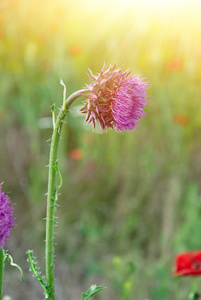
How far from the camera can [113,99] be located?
874 mm

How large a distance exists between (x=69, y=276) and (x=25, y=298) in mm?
275

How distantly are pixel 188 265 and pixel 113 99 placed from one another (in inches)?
33.9

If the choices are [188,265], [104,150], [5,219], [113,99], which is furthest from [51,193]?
[104,150]

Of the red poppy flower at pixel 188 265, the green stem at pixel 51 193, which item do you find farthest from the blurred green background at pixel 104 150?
the green stem at pixel 51 193

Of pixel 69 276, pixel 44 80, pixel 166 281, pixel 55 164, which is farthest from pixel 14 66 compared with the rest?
pixel 55 164

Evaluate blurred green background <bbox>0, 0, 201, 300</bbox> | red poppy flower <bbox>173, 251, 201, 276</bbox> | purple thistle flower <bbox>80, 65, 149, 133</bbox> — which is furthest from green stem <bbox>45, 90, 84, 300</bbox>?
blurred green background <bbox>0, 0, 201, 300</bbox>

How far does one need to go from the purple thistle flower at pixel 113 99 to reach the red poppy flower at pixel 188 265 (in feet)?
2.46

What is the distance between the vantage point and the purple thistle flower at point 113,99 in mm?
865

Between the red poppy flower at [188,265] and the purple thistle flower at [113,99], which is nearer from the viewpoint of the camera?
the purple thistle flower at [113,99]

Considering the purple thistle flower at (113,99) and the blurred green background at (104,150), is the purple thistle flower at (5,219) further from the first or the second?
the blurred green background at (104,150)

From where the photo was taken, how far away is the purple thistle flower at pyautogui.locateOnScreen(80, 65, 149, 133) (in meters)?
0.86

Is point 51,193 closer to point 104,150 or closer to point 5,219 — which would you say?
point 5,219

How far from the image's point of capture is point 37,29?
3.34 metres

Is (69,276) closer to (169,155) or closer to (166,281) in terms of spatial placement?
(166,281)
